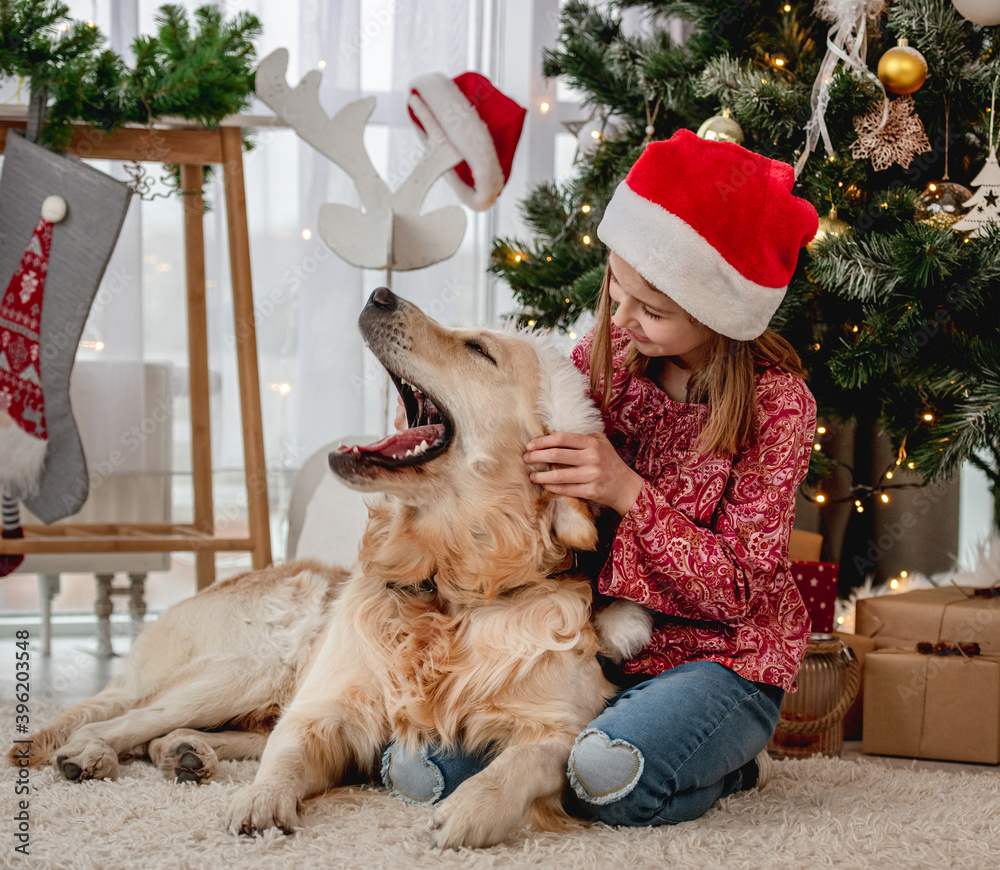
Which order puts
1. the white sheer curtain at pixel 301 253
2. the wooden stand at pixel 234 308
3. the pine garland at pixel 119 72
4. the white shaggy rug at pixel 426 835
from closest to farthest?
the white shaggy rug at pixel 426 835 < the pine garland at pixel 119 72 < the wooden stand at pixel 234 308 < the white sheer curtain at pixel 301 253

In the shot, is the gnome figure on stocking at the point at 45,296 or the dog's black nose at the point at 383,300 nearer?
the dog's black nose at the point at 383,300

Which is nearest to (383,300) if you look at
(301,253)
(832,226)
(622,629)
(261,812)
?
(622,629)

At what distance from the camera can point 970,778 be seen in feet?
5.71

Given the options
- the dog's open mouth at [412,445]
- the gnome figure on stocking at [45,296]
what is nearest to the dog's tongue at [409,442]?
the dog's open mouth at [412,445]

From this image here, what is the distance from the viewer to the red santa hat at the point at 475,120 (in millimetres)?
2689

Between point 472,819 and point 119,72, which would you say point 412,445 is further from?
point 119,72

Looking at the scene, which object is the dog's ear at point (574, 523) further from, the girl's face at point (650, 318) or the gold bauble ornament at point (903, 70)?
the gold bauble ornament at point (903, 70)

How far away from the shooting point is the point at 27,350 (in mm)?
2244

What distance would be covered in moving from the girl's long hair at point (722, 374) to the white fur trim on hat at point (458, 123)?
1194 mm

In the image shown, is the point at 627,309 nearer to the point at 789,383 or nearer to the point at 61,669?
the point at 789,383

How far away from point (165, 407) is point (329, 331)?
0.63 m

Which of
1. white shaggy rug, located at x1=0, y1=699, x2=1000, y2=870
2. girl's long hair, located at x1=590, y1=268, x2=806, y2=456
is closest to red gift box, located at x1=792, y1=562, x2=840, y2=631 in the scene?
white shaggy rug, located at x1=0, y1=699, x2=1000, y2=870

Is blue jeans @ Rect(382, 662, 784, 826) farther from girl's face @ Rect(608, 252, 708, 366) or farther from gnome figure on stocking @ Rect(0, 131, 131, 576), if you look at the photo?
gnome figure on stocking @ Rect(0, 131, 131, 576)

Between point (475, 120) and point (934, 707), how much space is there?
1933 mm
